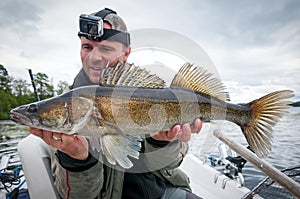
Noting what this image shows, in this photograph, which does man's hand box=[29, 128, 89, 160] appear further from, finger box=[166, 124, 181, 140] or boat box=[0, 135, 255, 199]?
finger box=[166, 124, 181, 140]

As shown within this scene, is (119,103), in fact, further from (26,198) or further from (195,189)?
(195,189)

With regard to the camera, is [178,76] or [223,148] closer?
[178,76]

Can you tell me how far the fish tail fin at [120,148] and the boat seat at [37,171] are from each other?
2.52ft

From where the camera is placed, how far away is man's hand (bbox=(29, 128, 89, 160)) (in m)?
1.61

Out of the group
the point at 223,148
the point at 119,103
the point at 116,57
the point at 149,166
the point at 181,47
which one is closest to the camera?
the point at 119,103

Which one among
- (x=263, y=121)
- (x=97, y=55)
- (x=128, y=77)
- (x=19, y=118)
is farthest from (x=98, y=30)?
(x=263, y=121)

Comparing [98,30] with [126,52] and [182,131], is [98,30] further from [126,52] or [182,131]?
[182,131]

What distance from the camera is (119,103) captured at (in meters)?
1.66

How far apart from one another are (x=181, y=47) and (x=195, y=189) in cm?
257

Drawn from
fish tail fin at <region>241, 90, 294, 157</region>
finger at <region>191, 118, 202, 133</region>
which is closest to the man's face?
finger at <region>191, 118, 202, 133</region>

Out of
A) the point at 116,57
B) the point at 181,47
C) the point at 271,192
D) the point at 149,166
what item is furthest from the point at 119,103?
the point at 271,192

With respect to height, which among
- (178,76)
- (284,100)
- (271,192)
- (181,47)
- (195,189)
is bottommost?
(195,189)

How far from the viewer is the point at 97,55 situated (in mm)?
2752

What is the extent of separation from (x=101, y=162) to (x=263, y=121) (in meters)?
1.58
